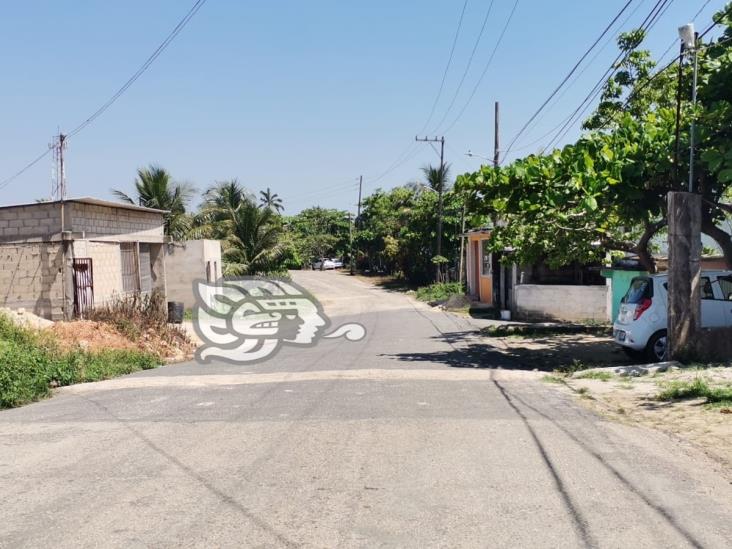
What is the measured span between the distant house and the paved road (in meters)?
14.6

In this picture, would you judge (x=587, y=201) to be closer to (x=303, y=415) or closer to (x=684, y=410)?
(x=684, y=410)

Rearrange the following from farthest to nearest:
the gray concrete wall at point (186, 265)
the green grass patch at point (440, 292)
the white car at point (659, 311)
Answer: the green grass patch at point (440, 292)
the gray concrete wall at point (186, 265)
the white car at point (659, 311)

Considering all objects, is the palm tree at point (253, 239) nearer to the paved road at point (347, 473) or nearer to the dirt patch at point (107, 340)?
the dirt patch at point (107, 340)

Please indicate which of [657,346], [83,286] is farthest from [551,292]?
[83,286]

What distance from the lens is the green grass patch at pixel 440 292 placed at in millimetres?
37228

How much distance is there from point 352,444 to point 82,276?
14.4 meters

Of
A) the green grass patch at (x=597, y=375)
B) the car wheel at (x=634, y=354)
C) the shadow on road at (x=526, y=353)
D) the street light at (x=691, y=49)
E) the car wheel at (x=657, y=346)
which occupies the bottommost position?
the shadow on road at (x=526, y=353)

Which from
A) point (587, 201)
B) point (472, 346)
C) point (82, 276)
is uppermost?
point (587, 201)

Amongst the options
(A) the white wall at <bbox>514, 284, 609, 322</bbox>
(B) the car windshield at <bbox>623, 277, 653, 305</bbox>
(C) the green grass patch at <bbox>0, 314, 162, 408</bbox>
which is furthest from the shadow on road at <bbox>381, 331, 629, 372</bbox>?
(C) the green grass patch at <bbox>0, 314, 162, 408</bbox>

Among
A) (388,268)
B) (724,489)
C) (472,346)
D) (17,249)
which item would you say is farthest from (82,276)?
(388,268)

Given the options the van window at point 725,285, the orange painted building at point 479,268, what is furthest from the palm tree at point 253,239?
the van window at point 725,285

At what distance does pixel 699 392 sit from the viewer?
8.98 m

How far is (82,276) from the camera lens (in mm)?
18781

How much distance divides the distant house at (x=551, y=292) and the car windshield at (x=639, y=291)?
29.0ft
